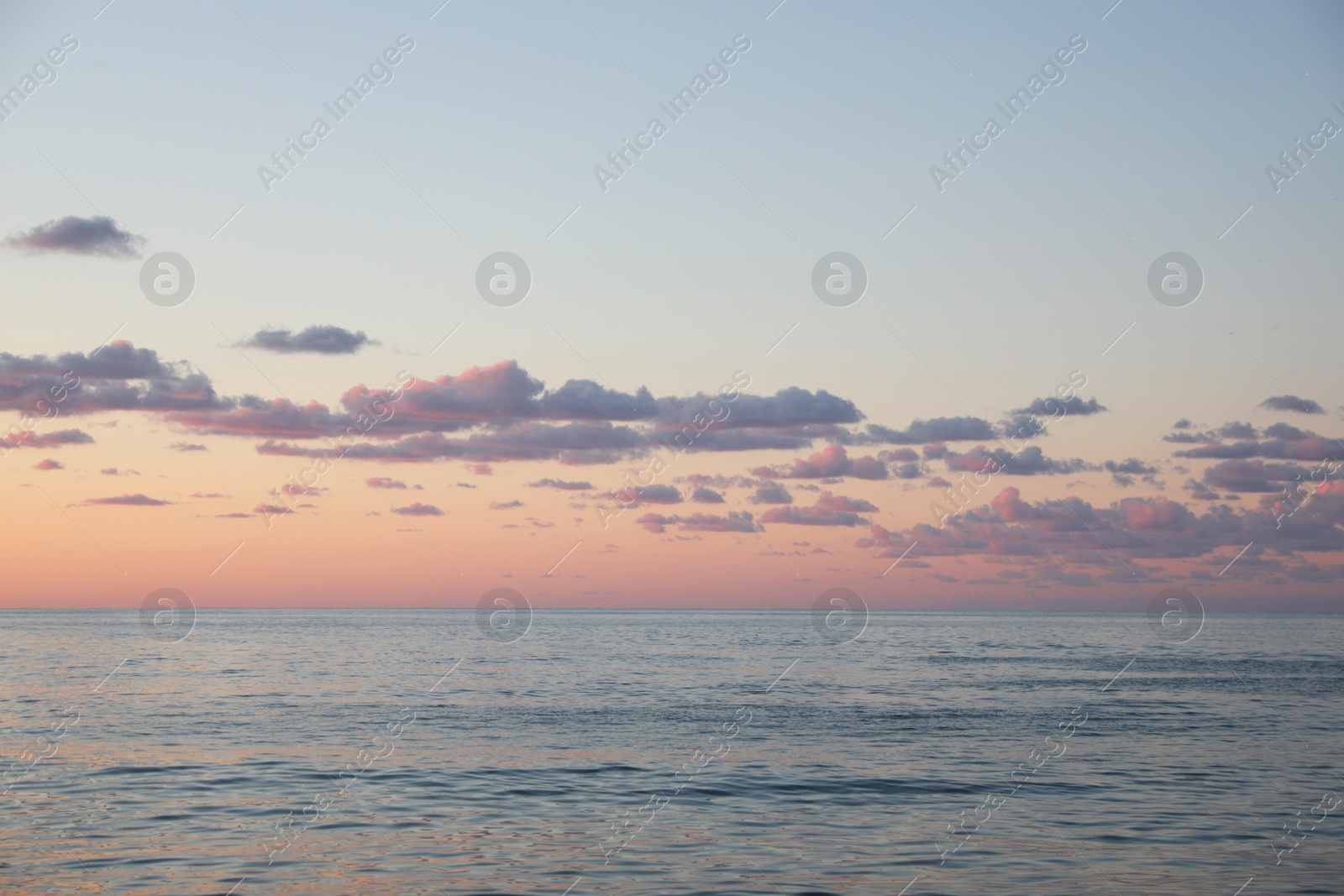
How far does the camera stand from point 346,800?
25281 millimetres

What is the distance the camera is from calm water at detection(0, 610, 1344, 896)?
19.5 metres

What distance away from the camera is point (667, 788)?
89.8 ft

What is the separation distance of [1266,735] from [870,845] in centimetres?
2247

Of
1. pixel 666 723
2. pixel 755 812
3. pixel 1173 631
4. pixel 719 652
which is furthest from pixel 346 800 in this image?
pixel 1173 631

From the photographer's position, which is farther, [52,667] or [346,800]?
[52,667]

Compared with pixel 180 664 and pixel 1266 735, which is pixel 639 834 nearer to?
pixel 1266 735

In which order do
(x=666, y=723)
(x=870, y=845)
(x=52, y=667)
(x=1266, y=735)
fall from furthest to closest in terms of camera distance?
(x=52, y=667) < (x=666, y=723) < (x=1266, y=735) < (x=870, y=845)

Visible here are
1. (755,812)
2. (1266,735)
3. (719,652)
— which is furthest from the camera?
(719,652)

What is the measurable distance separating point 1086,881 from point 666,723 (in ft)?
72.8

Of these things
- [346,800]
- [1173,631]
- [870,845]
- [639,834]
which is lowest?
[1173,631]

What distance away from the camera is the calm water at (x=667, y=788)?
1953cm

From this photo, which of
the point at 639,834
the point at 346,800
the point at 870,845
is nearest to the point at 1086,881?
the point at 870,845

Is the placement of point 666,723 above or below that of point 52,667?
below

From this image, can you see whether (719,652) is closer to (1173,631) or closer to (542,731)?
(542,731)
